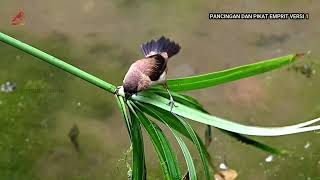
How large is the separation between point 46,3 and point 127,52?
443mm

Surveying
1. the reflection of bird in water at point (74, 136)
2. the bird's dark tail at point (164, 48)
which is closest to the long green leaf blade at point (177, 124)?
the bird's dark tail at point (164, 48)

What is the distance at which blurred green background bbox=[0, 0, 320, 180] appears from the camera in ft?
6.61

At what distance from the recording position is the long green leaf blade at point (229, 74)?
1166 millimetres

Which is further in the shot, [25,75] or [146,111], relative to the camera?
[25,75]

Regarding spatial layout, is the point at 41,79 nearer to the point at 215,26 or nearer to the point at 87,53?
the point at 87,53

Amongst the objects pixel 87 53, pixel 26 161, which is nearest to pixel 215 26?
pixel 87 53

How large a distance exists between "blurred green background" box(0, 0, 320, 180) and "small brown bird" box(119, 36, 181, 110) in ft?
2.18

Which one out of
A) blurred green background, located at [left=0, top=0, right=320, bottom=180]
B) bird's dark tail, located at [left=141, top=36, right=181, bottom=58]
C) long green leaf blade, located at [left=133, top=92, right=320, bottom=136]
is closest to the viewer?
long green leaf blade, located at [left=133, top=92, right=320, bottom=136]

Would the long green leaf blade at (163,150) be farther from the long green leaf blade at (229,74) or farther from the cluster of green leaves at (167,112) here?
the long green leaf blade at (229,74)

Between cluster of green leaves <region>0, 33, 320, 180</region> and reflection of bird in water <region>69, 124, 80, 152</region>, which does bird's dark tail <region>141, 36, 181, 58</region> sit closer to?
cluster of green leaves <region>0, 33, 320, 180</region>

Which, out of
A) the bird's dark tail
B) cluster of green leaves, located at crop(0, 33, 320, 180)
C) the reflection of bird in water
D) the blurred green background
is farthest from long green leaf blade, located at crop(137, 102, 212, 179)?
the reflection of bird in water

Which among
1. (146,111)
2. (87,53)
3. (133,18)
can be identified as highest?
(133,18)

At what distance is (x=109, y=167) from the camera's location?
6.59 ft

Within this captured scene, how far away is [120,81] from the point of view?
2.21m
